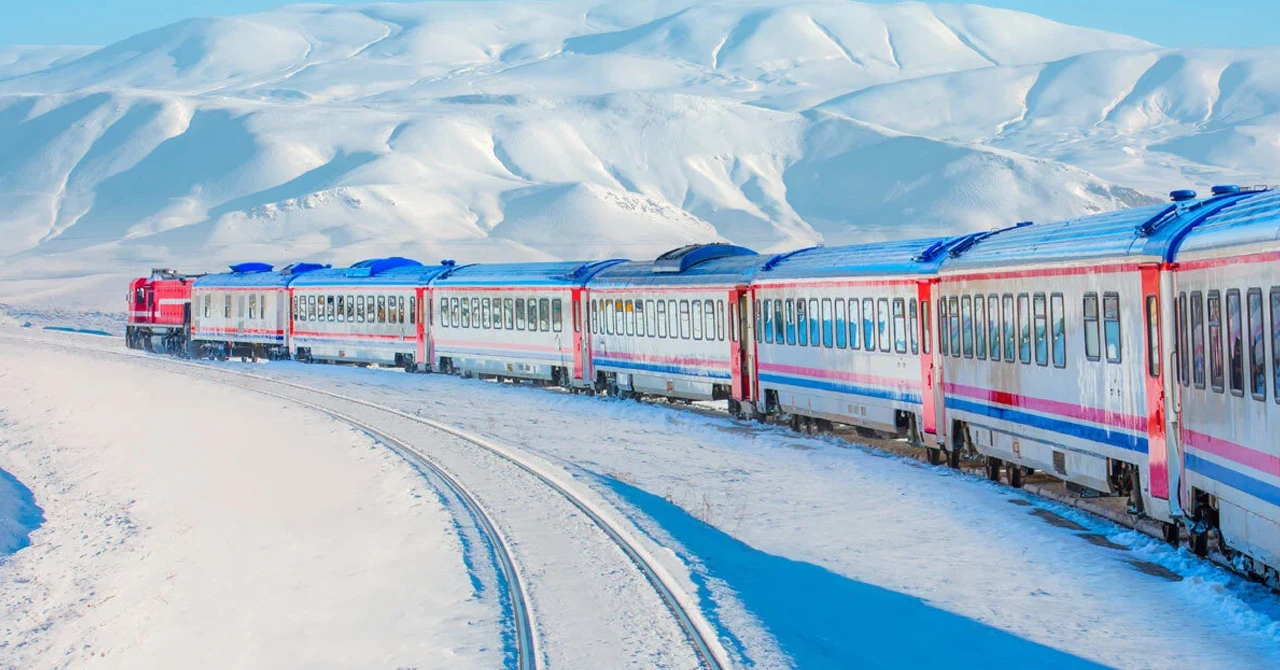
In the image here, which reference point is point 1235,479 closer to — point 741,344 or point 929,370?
point 929,370

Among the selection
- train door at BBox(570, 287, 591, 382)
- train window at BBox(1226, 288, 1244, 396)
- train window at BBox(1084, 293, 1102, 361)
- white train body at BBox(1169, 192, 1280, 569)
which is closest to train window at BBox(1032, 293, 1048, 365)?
train window at BBox(1084, 293, 1102, 361)

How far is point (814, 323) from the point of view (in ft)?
91.2

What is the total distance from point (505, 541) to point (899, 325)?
28.4 ft

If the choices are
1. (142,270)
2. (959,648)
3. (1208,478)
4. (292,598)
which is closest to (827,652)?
(959,648)

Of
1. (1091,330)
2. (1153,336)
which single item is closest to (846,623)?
(1153,336)

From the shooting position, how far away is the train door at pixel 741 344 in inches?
1220

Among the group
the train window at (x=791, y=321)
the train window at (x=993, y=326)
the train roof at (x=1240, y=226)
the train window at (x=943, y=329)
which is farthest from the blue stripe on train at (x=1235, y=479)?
the train window at (x=791, y=321)

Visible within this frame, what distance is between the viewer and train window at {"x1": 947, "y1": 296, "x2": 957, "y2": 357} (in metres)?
22.0

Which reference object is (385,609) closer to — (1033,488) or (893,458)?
(1033,488)

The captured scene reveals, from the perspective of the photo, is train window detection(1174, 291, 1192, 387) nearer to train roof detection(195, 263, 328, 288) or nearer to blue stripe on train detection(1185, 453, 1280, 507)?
blue stripe on train detection(1185, 453, 1280, 507)

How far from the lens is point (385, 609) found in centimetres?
1519

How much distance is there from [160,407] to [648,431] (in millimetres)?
15869

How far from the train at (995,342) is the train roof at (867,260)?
50mm

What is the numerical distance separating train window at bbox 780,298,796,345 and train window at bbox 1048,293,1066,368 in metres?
10.4
